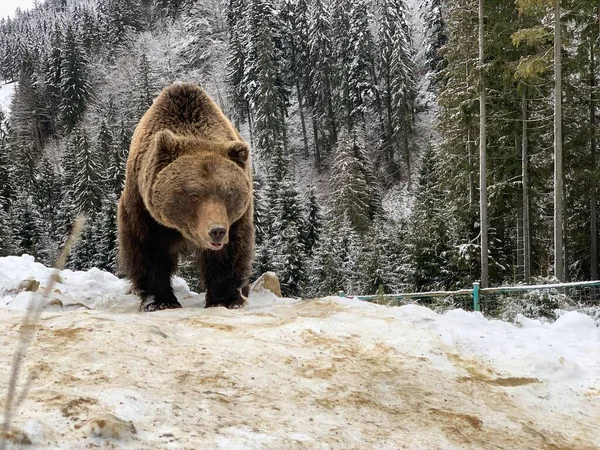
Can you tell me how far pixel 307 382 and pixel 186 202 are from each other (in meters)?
2.39

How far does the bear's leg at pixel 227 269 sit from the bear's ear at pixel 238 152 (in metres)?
0.79

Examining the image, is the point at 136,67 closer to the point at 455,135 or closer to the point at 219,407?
the point at 455,135

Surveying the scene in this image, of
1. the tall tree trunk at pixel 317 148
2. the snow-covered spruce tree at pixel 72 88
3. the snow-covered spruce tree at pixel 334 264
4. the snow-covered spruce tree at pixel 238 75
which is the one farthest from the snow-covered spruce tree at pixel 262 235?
the snow-covered spruce tree at pixel 72 88

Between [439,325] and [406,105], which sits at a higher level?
[406,105]

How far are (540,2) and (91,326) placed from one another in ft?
49.8

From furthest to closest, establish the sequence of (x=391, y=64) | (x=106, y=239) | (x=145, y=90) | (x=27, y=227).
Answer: (x=145, y=90), (x=391, y=64), (x=27, y=227), (x=106, y=239)

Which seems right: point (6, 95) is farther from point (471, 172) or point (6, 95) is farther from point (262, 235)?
point (471, 172)

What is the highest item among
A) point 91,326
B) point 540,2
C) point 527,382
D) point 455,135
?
point 540,2

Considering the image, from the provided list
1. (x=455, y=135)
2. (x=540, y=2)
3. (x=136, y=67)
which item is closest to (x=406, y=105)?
(x=455, y=135)

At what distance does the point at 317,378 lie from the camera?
10.3 feet

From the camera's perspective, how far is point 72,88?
62.0 meters

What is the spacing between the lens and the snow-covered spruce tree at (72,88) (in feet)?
203

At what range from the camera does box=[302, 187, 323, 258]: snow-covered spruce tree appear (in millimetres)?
34906

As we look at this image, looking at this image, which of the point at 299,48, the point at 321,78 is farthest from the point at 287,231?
the point at 299,48
